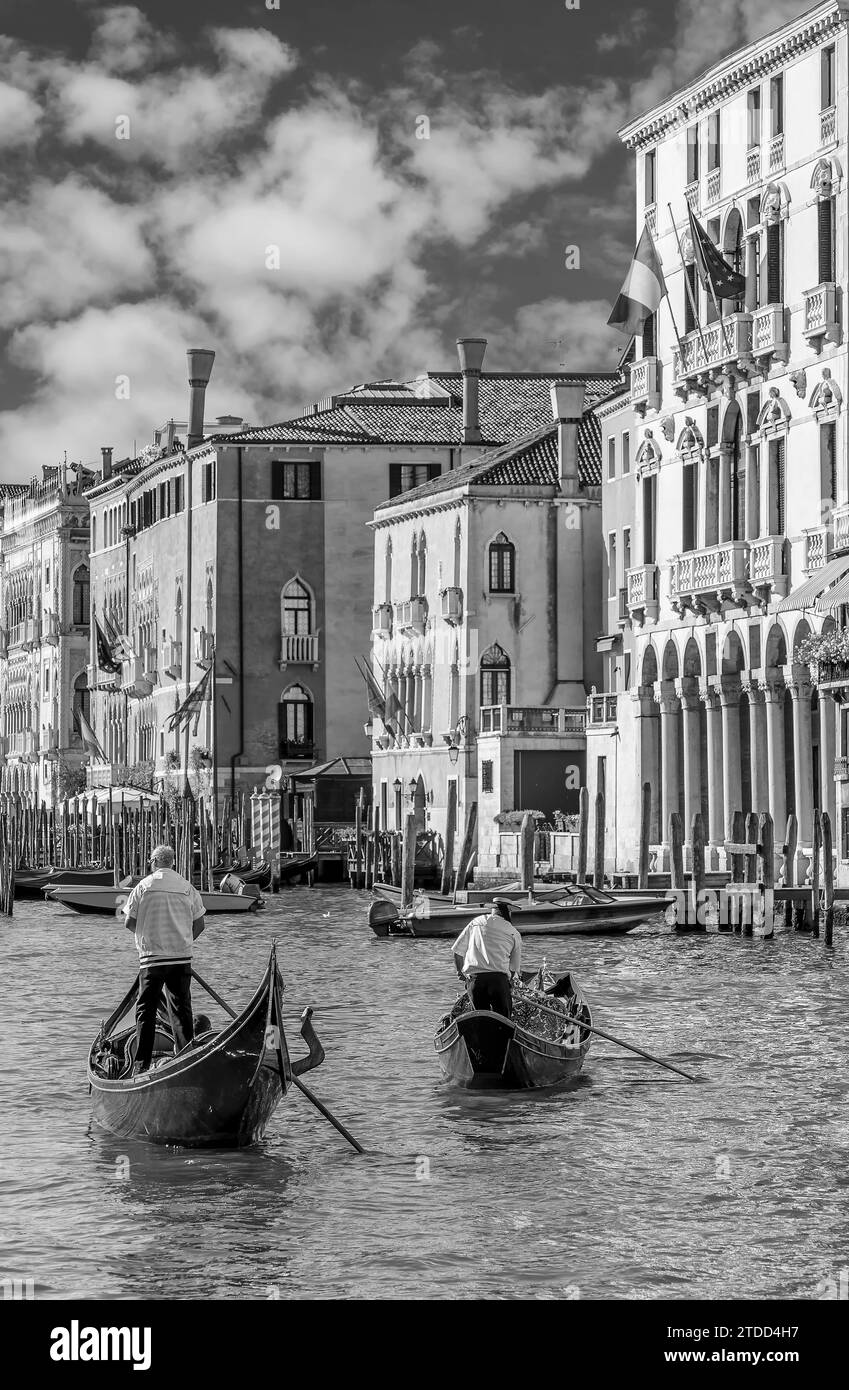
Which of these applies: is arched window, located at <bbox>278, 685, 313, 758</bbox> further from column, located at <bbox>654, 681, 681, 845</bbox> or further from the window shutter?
the window shutter

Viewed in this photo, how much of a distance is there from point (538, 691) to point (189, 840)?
8240 millimetres

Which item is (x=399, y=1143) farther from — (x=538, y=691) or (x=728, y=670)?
(x=538, y=691)

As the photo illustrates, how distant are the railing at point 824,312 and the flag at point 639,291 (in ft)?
8.64

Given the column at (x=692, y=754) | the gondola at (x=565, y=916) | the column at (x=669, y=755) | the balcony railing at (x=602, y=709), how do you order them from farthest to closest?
the balcony railing at (x=602, y=709) → the column at (x=669, y=755) → the column at (x=692, y=754) → the gondola at (x=565, y=916)

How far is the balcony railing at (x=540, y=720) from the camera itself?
48125 millimetres

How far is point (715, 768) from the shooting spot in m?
39.9

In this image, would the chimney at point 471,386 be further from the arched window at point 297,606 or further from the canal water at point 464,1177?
the canal water at point 464,1177

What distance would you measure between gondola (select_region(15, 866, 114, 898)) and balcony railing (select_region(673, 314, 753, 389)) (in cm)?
1559

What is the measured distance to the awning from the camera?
33531 millimetres

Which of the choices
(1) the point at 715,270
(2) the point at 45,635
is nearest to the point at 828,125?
(1) the point at 715,270

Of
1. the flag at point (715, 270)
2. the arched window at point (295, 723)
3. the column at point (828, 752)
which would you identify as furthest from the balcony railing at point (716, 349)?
the arched window at point (295, 723)

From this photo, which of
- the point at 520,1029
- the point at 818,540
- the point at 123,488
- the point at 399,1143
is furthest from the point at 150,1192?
the point at 123,488

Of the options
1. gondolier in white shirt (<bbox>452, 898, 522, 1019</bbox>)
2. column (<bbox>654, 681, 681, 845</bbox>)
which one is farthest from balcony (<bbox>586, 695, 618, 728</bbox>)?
gondolier in white shirt (<bbox>452, 898, 522, 1019</bbox>)

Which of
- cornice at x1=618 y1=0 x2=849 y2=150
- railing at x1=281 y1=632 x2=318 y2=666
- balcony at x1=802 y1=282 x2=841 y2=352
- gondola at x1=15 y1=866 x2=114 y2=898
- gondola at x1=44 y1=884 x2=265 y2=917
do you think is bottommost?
gondola at x1=44 y1=884 x2=265 y2=917
